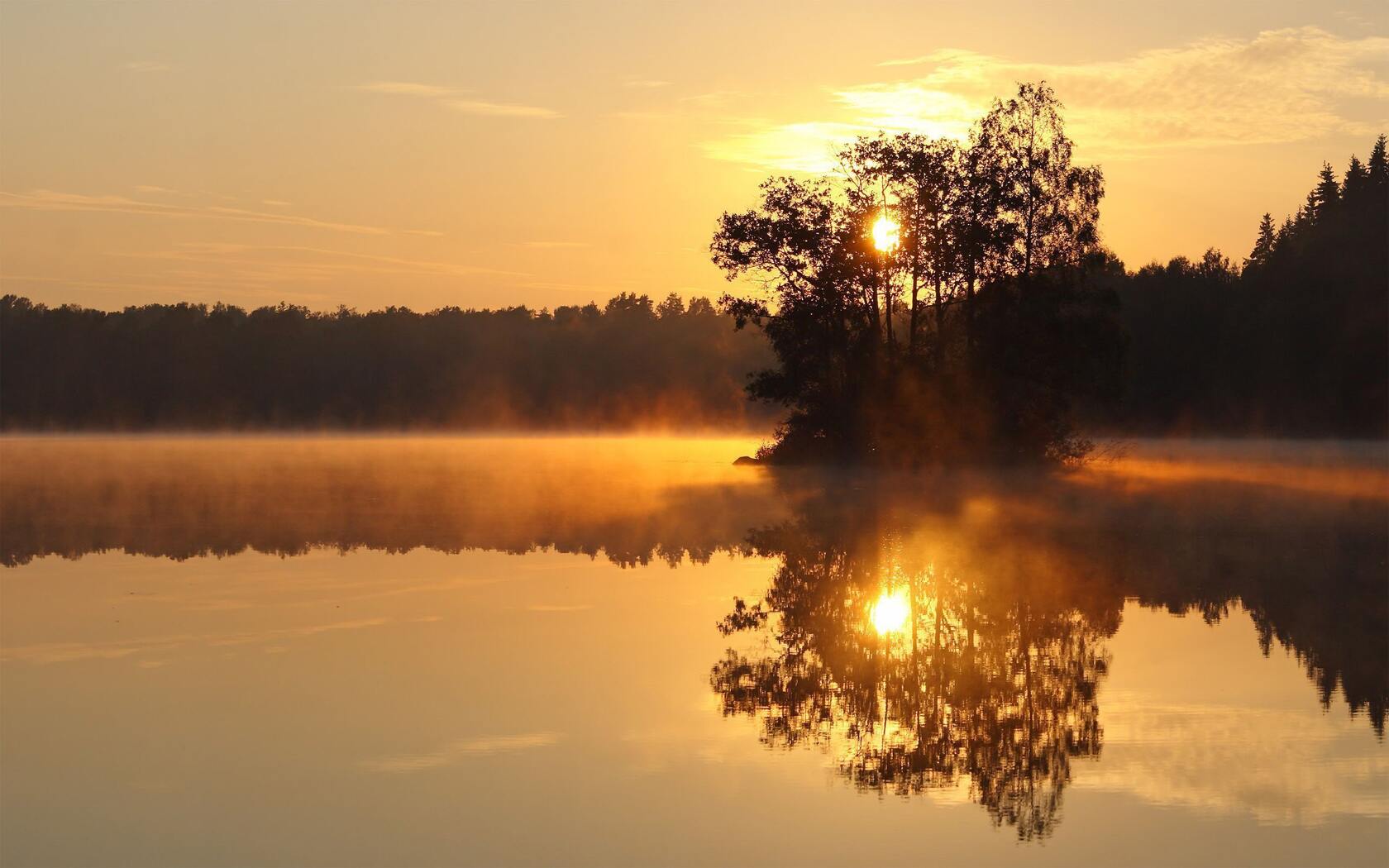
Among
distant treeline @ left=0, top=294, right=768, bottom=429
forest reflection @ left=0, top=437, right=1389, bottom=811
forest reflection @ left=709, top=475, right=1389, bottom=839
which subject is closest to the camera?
forest reflection @ left=709, top=475, right=1389, bottom=839

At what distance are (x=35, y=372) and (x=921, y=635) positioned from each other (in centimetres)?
15055

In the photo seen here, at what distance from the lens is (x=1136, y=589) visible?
18828 mm

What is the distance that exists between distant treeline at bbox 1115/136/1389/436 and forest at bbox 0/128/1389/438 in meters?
0.14

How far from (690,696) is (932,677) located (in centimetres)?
207

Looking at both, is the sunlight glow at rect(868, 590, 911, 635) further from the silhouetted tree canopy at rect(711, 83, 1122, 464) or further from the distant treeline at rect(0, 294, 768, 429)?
the distant treeline at rect(0, 294, 768, 429)

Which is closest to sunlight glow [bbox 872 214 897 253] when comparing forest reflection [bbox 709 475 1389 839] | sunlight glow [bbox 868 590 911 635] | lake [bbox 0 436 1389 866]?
forest reflection [bbox 709 475 1389 839]

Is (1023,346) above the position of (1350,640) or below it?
above

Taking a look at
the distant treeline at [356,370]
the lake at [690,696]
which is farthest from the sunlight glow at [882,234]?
the distant treeline at [356,370]

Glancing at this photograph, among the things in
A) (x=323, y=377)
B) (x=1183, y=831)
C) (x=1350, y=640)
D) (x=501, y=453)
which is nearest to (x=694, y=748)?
(x=1183, y=831)

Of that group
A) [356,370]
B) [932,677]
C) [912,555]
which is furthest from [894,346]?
[356,370]

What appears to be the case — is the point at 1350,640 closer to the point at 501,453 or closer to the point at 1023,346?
the point at 1023,346

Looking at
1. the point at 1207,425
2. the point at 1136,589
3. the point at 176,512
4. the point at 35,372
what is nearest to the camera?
the point at 1136,589

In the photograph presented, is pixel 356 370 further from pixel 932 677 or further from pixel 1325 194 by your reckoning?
pixel 932 677

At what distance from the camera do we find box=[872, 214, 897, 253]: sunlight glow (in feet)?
184
